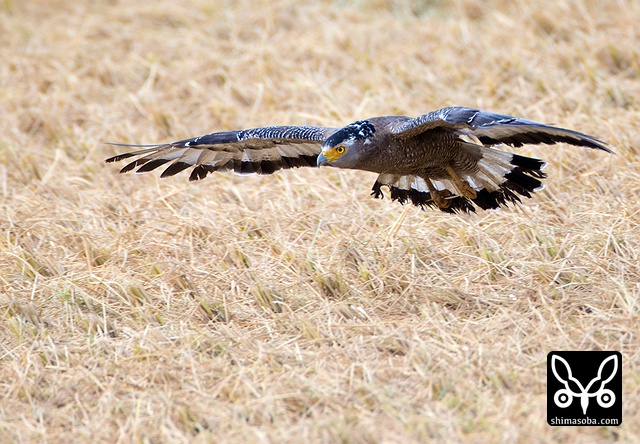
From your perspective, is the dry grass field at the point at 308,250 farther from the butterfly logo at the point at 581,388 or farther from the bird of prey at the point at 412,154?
the bird of prey at the point at 412,154

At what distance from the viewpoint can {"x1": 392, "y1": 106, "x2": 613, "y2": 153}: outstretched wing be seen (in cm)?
458

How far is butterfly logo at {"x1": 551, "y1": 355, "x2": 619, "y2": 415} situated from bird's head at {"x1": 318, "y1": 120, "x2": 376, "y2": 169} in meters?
1.92

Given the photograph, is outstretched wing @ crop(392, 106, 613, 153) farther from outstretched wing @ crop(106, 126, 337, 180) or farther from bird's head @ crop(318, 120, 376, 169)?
outstretched wing @ crop(106, 126, 337, 180)

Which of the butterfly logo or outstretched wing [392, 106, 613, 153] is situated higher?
outstretched wing [392, 106, 613, 153]

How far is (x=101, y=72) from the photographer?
1000 cm

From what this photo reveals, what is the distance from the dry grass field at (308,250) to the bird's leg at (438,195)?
21 cm

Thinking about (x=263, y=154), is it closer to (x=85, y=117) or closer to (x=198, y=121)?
(x=198, y=121)

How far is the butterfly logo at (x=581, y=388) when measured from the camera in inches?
161

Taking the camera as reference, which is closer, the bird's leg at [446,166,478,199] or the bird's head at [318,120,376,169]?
the bird's head at [318,120,376,169]

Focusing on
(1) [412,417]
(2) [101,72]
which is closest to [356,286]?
(1) [412,417]

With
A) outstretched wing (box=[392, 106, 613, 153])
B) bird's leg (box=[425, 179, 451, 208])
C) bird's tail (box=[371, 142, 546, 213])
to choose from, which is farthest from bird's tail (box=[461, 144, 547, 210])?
outstretched wing (box=[392, 106, 613, 153])
